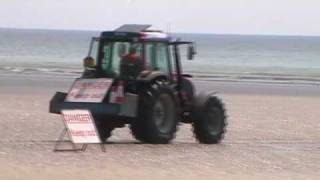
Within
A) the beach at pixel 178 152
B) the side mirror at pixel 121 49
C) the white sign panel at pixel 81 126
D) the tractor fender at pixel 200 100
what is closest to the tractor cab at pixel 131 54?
the side mirror at pixel 121 49

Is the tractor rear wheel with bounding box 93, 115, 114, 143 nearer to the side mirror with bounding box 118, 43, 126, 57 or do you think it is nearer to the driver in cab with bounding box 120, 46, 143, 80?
the driver in cab with bounding box 120, 46, 143, 80

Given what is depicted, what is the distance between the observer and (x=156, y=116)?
15.4m

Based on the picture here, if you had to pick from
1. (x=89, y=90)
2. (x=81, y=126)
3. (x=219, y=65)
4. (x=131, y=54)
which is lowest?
(x=219, y=65)

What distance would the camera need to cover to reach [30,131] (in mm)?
17344

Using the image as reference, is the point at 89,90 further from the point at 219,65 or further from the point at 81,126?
the point at 219,65

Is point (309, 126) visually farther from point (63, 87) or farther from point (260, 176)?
point (63, 87)

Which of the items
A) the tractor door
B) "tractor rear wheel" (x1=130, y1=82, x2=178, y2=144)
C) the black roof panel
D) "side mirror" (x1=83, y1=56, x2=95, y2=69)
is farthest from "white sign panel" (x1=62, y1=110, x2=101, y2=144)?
the black roof panel

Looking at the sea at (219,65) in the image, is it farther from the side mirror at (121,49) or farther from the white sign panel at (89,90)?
the white sign panel at (89,90)

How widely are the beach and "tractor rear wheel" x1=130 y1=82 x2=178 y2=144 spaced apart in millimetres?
212

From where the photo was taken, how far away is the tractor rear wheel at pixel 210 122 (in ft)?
54.0

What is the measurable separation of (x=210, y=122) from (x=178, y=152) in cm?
247

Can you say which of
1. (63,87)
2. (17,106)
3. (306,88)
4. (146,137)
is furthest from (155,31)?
(306,88)

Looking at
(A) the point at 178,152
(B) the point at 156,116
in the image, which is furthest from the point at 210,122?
(A) the point at 178,152

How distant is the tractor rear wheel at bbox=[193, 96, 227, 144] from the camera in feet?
54.0
